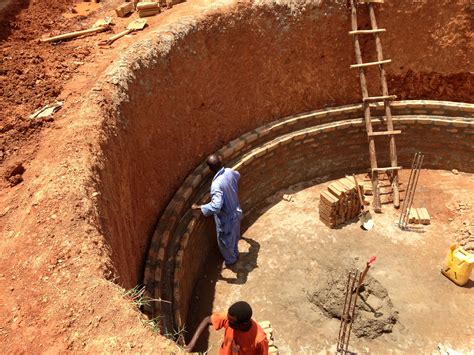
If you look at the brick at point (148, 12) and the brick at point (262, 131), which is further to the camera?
the brick at point (262, 131)

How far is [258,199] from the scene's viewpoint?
8.34 m

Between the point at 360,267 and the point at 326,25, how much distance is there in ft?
15.4

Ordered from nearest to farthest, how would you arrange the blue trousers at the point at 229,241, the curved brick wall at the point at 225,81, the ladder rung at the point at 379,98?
the curved brick wall at the point at 225,81, the blue trousers at the point at 229,241, the ladder rung at the point at 379,98

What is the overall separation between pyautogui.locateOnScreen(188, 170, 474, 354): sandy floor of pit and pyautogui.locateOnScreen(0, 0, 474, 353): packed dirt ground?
0.25 ft

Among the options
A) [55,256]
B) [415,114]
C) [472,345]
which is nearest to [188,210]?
[55,256]

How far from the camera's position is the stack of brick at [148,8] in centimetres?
732

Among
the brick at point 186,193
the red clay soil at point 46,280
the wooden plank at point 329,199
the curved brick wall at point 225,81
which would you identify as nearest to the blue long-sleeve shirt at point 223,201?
the brick at point 186,193

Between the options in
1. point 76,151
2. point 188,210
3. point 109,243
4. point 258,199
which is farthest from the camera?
point 258,199

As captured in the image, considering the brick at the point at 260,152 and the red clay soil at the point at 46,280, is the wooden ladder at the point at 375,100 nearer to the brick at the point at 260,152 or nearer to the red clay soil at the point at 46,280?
the brick at the point at 260,152

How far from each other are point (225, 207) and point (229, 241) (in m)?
0.69

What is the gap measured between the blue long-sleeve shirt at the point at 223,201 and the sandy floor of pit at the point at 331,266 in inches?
40.0

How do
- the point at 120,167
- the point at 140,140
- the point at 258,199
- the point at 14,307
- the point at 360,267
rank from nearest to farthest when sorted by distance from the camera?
the point at 14,307 → the point at 120,167 → the point at 140,140 → the point at 360,267 → the point at 258,199

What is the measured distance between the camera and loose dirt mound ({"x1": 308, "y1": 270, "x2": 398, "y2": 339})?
6086 millimetres

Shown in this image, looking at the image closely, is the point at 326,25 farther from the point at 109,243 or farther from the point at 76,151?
the point at 109,243
